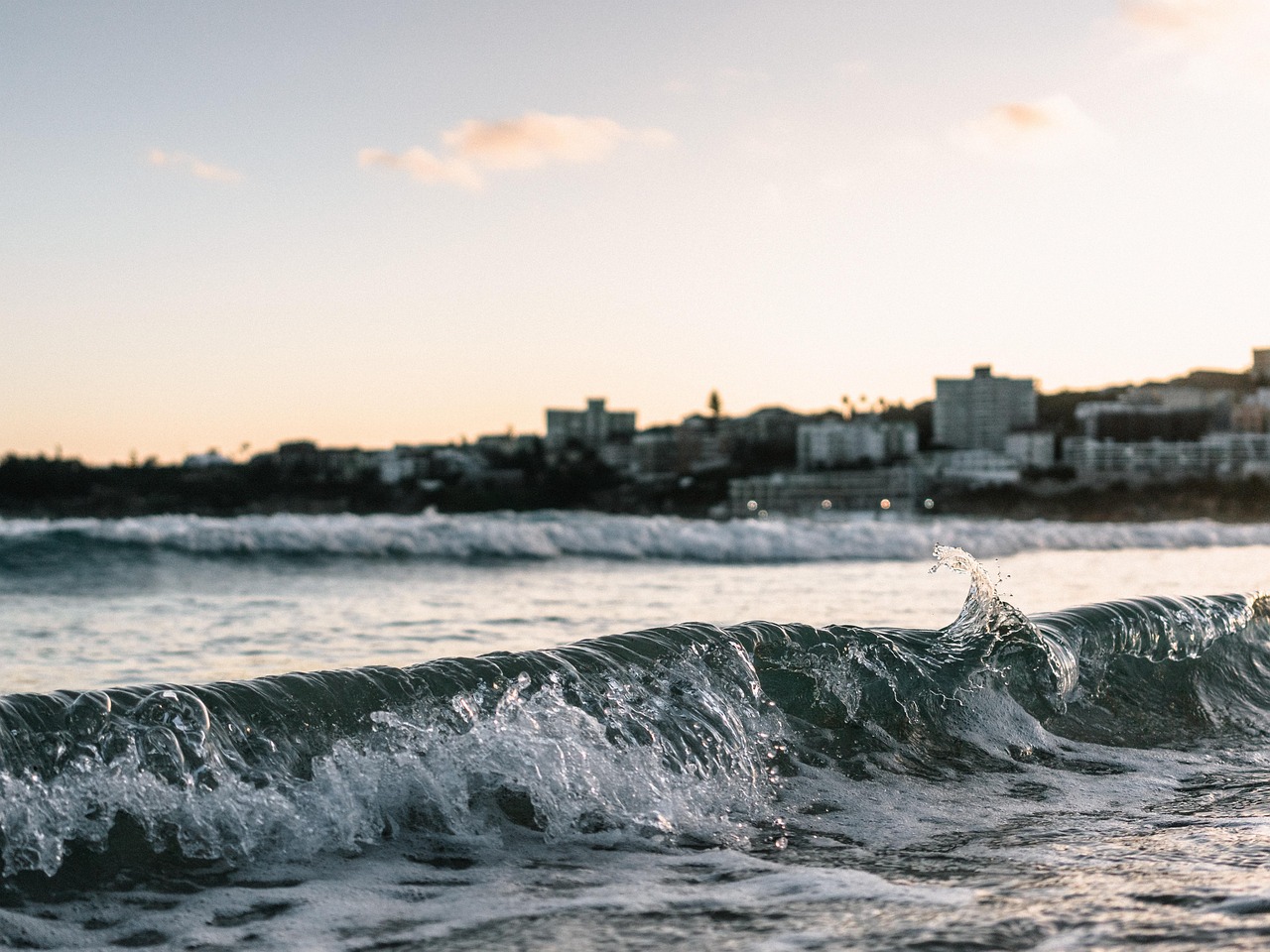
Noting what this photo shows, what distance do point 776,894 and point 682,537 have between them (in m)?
20.0

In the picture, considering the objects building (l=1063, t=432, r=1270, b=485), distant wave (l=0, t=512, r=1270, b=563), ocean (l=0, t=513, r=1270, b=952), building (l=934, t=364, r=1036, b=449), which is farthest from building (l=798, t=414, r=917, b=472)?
ocean (l=0, t=513, r=1270, b=952)

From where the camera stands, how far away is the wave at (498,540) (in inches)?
747

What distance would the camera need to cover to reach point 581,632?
9008 millimetres

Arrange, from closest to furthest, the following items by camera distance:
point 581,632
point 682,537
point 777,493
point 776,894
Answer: point 776,894 → point 581,632 → point 682,537 → point 777,493

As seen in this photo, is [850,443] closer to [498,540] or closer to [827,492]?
[827,492]

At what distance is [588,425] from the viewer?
127375mm

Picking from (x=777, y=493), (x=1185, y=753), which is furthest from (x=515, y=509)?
(x=1185, y=753)

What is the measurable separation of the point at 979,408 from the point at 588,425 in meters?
39.9

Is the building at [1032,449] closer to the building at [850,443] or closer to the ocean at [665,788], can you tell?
the building at [850,443]

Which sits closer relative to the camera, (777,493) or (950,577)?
(950,577)

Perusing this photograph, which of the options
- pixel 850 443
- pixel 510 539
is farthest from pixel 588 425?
pixel 510 539

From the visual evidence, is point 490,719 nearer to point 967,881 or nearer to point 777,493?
point 967,881

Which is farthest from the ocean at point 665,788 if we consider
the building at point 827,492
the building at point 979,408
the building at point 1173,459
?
the building at point 979,408

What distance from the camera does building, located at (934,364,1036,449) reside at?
365 feet
